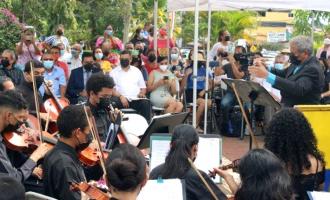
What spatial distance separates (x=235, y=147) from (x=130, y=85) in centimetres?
199

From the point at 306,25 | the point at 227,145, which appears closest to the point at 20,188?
the point at 227,145

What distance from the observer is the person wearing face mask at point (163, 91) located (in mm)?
10344

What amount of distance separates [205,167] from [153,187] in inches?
55.6

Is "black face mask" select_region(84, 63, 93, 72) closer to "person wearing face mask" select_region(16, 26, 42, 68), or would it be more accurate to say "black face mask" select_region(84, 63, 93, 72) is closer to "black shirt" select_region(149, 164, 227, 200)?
"person wearing face mask" select_region(16, 26, 42, 68)

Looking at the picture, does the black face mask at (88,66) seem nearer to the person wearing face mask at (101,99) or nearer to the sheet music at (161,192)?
the person wearing face mask at (101,99)

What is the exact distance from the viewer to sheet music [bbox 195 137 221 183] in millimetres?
5137

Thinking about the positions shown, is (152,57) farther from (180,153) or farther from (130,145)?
(130,145)

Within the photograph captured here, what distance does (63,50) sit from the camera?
12148 millimetres

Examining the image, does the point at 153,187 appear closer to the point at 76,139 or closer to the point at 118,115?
the point at 76,139

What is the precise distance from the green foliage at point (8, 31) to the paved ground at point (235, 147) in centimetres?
500

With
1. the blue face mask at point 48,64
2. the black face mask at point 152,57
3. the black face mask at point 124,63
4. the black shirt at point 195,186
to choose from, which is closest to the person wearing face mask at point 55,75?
the blue face mask at point 48,64

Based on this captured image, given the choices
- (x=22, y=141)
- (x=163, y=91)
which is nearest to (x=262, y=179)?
(x=22, y=141)

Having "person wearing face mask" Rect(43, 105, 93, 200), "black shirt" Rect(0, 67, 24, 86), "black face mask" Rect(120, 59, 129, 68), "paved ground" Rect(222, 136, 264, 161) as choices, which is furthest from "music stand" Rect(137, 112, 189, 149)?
"black face mask" Rect(120, 59, 129, 68)

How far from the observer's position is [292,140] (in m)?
4.52
